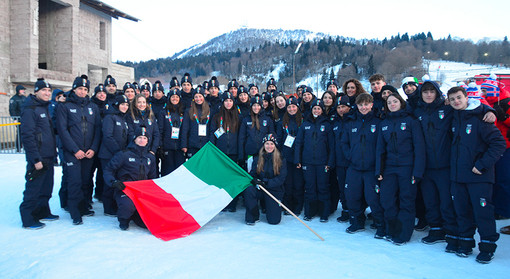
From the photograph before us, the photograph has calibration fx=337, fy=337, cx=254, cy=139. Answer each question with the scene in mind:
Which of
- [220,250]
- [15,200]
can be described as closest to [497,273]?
[220,250]

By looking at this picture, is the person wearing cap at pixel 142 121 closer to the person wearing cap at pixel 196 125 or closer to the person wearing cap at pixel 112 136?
the person wearing cap at pixel 112 136

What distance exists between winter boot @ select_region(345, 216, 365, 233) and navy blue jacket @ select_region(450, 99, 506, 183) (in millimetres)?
1509

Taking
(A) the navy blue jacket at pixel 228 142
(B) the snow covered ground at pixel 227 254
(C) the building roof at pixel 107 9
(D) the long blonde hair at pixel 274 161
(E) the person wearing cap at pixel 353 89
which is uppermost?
(C) the building roof at pixel 107 9

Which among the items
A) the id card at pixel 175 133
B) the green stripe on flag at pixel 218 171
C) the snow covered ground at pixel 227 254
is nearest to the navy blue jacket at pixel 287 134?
the green stripe on flag at pixel 218 171

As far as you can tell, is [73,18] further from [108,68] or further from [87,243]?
[87,243]

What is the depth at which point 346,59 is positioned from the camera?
8775 centimetres

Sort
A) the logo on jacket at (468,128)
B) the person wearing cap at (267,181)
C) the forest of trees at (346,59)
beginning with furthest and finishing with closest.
A: 1. the forest of trees at (346,59)
2. the person wearing cap at (267,181)
3. the logo on jacket at (468,128)

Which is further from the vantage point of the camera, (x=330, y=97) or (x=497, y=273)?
(x=330, y=97)

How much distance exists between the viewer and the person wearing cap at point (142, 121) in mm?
6035

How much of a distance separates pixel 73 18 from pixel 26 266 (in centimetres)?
2031

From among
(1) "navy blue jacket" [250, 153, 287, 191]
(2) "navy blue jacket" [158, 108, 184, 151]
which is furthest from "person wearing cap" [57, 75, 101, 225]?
(1) "navy blue jacket" [250, 153, 287, 191]

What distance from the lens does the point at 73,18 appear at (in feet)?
66.2

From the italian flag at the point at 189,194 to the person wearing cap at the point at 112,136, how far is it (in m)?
0.96

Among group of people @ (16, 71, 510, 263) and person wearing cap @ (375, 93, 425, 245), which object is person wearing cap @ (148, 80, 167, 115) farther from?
person wearing cap @ (375, 93, 425, 245)
